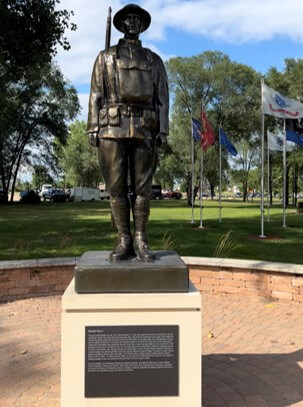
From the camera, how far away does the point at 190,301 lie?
10.8ft

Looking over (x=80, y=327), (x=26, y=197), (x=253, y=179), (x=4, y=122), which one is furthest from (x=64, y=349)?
(x=253, y=179)

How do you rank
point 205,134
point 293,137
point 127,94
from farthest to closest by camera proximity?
point 205,134
point 293,137
point 127,94

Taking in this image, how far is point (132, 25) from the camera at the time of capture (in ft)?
12.5

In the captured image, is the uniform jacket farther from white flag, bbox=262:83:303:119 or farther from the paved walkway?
white flag, bbox=262:83:303:119

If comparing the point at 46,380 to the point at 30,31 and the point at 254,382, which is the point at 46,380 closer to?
the point at 254,382

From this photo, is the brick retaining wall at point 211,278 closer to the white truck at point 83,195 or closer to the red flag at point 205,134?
the red flag at point 205,134

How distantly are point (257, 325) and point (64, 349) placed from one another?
124 inches

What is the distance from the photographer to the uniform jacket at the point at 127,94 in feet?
12.0

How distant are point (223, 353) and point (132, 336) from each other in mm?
1741

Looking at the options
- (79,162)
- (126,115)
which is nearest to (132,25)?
(126,115)

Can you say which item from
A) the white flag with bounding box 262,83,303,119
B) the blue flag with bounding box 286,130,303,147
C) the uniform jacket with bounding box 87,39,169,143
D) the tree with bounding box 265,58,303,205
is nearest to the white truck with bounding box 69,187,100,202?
the tree with bounding box 265,58,303,205

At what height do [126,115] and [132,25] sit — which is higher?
[132,25]

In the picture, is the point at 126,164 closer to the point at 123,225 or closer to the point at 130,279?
the point at 123,225

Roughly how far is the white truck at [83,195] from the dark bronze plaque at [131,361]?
53.8 meters
